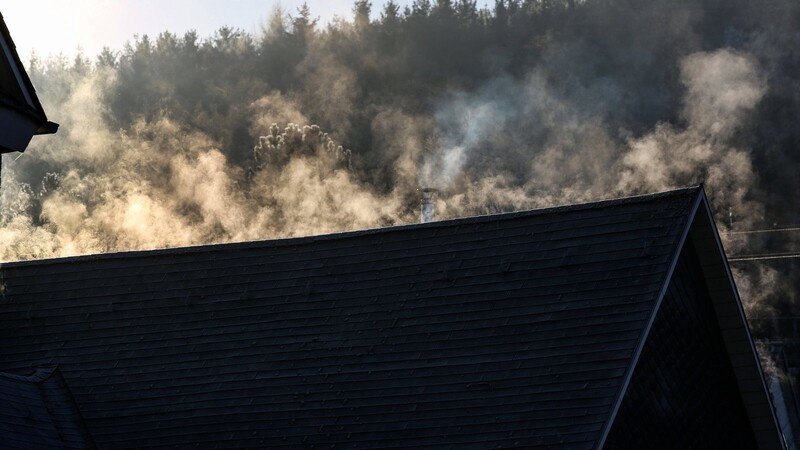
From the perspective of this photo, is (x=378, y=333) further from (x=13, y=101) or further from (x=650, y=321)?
(x=13, y=101)

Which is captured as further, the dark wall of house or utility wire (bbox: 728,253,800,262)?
utility wire (bbox: 728,253,800,262)

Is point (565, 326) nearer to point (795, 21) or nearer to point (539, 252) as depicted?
point (539, 252)

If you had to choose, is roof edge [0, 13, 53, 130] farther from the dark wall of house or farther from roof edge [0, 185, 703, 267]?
the dark wall of house

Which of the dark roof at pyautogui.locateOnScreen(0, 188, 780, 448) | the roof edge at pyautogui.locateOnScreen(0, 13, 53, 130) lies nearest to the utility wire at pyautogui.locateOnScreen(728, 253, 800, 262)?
the dark roof at pyautogui.locateOnScreen(0, 188, 780, 448)

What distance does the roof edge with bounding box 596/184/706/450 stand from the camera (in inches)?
372

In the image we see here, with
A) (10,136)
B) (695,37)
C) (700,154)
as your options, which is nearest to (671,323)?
(10,136)

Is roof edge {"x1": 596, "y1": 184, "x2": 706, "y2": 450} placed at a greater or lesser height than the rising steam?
lesser

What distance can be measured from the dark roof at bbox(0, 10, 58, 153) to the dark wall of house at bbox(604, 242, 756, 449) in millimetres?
5057

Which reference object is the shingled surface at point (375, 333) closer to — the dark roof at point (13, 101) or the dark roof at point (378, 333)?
the dark roof at point (378, 333)

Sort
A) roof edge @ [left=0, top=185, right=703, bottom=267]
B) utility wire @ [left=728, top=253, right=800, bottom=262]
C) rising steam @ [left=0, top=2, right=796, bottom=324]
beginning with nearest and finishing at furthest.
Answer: roof edge @ [left=0, top=185, right=703, bottom=267], utility wire @ [left=728, top=253, right=800, bottom=262], rising steam @ [left=0, top=2, right=796, bottom=324]

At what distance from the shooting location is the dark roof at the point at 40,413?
11.3 metres

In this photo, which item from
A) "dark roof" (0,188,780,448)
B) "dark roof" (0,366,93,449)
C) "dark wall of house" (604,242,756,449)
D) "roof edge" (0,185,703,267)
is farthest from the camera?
"dark roof" (0,366,93,449)

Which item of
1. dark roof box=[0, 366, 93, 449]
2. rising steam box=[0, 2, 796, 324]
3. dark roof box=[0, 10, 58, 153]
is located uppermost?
rising steam box=[0, 2, 796, 324]

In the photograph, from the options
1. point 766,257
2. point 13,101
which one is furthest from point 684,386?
point 766,257
